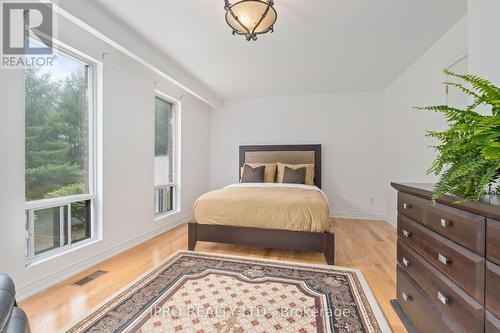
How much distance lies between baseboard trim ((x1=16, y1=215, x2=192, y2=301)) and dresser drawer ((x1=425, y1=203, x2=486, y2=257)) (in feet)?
9.50

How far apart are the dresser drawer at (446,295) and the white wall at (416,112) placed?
4.82 feet

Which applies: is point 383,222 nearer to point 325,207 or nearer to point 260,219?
point 325,207

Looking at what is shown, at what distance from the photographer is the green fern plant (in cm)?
79

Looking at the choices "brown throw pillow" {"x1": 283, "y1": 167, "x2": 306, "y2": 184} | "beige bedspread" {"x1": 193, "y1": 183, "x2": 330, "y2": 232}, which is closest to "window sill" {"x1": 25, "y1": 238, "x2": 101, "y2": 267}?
"beige bedspread" {"x1": 193, "y1": 183, "x2": 330, "y2": 232}

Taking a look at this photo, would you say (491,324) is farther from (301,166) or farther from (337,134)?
(337,134)

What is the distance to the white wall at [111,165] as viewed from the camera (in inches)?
68.4

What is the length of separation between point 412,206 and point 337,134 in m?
3.45

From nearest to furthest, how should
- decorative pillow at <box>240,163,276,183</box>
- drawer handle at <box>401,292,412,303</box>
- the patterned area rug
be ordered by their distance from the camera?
drawer handle at <box>401,292,412,303</box>, the patterned area rug, decorative pillow at <box>240,163,276,183</box>

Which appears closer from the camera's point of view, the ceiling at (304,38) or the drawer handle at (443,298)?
the drawer handle at (443,298)

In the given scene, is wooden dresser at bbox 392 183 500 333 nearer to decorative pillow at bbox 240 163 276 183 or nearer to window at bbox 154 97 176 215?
decorative pillow at bbox 240 163 276 183

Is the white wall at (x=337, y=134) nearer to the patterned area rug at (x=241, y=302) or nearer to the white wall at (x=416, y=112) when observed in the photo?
the white wall at (x=416, y=112)

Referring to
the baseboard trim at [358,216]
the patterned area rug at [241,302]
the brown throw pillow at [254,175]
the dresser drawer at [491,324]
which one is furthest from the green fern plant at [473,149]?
the baseboard trim at [358,216]

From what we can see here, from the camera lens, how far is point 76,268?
2.24 meters

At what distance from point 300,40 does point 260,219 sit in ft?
6.99
